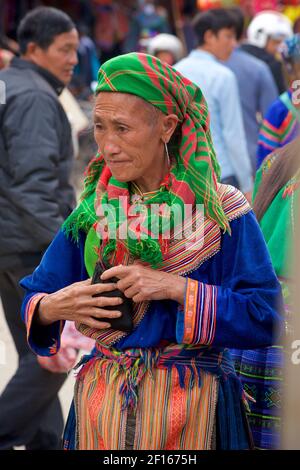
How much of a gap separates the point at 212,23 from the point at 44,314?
4399mm

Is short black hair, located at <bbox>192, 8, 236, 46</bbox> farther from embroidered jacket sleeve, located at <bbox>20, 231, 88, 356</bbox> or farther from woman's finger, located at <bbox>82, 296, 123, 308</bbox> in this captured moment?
woman's finger, located at <bbox>82, 296, 123, 308</bbox>

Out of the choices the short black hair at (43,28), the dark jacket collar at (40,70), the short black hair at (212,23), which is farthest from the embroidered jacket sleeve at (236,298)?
the short black hair at (212,23)

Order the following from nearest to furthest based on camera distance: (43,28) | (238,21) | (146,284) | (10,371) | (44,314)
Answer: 1. (146,284)
2. (44,314)
3. (43,28)
4. (10,371)
5. (238,21)

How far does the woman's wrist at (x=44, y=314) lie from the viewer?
255cm

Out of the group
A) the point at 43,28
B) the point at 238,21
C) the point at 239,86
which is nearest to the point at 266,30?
the point at 239,86

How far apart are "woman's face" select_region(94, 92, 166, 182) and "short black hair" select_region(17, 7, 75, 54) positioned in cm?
210

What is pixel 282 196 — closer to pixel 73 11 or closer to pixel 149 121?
pixel 149 121

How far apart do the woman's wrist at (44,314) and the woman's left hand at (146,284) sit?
0.75 feet

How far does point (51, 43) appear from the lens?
14.6 ft

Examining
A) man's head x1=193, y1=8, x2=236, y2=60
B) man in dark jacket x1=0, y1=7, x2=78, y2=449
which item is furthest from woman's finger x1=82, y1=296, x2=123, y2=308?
man's head x1=193, y1=8, x2=236, y2=60

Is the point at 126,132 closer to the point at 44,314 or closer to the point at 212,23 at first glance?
the point at 44,314

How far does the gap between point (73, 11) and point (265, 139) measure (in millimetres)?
9310

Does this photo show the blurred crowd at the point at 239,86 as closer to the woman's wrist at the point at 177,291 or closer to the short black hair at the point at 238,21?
the short black hair at the point at 238,21
